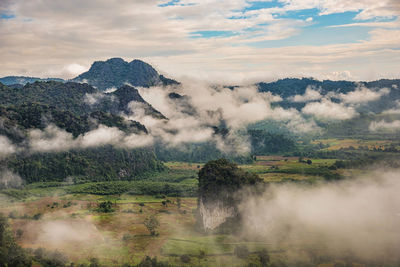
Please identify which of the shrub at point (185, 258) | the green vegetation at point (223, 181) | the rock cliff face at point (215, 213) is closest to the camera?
the shrub at point (185, 258)

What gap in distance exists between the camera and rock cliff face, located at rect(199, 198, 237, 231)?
106 metres

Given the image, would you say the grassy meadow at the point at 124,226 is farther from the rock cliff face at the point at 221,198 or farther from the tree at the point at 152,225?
the rock cliff face at the point at 221,198

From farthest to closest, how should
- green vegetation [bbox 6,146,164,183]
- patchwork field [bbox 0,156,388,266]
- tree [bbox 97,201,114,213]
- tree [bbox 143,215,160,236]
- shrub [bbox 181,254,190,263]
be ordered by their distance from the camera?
1. green vegetation [bbox 6,146,164,183]
2. tree [bbox 97,201,114,213]
3. tree [bbox 143,215,160,236]
4. patchwork field [bbox 0,156,388,266]
5. shrub [bbox 181,254,190,263]

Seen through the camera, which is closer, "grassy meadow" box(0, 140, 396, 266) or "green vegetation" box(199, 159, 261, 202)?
"grassy meadow" box(0, 140, 396, 266)

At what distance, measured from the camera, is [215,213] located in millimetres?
107125

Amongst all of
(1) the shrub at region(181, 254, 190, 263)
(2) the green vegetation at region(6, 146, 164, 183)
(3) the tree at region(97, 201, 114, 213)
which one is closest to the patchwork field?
(1) the shrub at region(181, 254, 190, 263)

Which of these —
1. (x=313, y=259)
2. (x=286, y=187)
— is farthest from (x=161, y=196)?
(x=313, y=259)

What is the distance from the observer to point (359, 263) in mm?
82938

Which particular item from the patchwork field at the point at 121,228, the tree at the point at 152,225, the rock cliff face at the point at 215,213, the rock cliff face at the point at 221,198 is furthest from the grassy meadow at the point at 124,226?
the rock cliff face at the point at 221,198

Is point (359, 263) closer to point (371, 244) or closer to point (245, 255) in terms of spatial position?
point (371, 244)

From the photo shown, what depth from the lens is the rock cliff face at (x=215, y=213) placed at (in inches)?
4188

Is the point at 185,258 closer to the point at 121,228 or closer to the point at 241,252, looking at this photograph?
the point at 241,252

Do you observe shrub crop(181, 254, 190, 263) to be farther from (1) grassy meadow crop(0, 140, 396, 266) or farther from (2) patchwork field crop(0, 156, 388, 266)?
(2) patchwork field crop(0, 156, 388, 266)

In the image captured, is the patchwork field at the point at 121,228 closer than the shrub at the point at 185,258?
No
